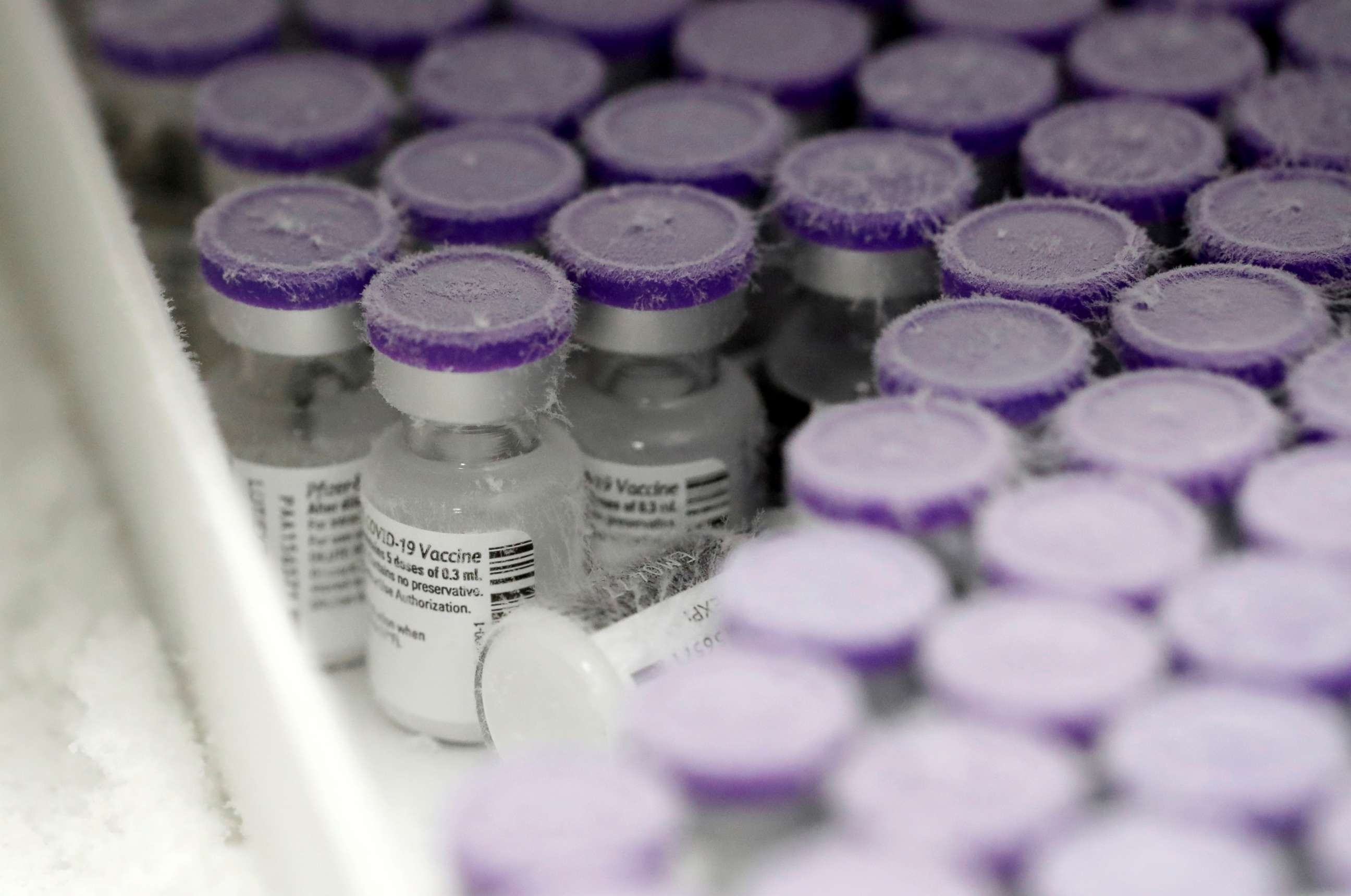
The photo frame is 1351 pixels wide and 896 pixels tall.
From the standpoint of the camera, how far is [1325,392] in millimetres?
527

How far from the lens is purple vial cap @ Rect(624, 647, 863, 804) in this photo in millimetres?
414

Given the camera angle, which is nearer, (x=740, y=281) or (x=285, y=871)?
(x=285, y=871)

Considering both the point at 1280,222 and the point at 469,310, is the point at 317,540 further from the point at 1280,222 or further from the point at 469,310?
the point at 1280,222

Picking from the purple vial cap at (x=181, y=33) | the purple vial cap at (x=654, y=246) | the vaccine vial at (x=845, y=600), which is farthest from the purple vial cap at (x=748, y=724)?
the purple vial cap at (x=181, y=33)

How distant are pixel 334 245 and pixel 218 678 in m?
0.18

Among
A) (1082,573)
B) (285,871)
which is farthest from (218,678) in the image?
(1082,573)

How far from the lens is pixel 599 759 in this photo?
43cm

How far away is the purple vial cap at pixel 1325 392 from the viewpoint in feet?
1.69

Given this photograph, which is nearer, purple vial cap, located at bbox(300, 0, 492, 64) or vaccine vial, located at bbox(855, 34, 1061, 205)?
vaccine vial, located at bbox(855, 34, 1061, 205)

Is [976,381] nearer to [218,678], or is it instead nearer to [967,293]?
[967,293]

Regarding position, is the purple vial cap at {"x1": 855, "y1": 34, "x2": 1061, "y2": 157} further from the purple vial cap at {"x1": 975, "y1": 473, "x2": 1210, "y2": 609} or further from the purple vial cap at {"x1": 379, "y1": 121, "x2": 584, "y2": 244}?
the purple vial cap at {"x1": 975, "y1": 473, "x2": 1210, "y2": 609}

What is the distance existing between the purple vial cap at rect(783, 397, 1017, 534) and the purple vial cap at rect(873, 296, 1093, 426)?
0.01 meters

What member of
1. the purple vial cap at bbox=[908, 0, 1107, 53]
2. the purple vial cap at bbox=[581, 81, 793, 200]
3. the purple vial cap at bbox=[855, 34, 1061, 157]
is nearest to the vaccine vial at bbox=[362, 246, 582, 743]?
the purple vial cap at bbox=[581, 81, 793, 200]

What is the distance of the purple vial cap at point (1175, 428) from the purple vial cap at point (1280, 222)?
0.10 m
